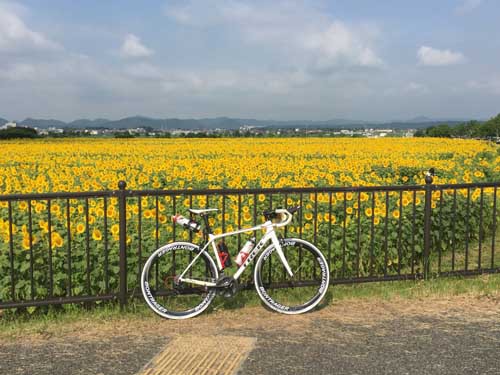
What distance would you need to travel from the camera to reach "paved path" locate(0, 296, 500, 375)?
13.7 feet

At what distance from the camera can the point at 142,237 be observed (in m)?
6.71

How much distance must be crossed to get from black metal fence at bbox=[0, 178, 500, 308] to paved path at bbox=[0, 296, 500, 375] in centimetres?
75

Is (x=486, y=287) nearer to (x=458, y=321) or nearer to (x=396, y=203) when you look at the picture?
(x=458, y=321)

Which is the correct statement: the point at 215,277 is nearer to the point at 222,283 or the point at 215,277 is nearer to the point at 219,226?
the point at 222,283

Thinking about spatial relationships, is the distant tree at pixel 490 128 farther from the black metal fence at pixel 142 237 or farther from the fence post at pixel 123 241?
Result: the fence post at pixel 123 241

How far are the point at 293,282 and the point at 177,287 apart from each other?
4.13 ft

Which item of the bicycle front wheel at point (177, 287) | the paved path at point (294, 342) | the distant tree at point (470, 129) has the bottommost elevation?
the paved path at point (294, 342)

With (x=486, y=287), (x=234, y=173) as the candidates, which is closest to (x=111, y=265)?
(x=486, y=287)

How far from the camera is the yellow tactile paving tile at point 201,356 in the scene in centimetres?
409

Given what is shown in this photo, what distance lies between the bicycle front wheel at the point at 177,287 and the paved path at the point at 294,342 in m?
0.14

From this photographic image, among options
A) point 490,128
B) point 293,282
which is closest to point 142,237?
point 293,282

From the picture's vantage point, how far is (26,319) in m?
5.61

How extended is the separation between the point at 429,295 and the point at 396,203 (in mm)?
2790

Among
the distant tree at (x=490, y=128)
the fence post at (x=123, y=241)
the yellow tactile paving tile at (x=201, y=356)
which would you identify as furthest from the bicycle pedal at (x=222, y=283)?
the distant tree at (x=490, y=128)
